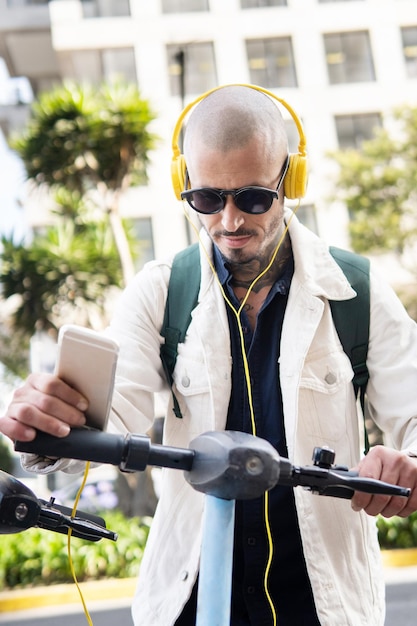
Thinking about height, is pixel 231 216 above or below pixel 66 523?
above

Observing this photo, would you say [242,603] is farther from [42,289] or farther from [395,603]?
[42,289]

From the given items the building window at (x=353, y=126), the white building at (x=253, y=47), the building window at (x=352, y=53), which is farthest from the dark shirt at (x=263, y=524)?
the building window at (x=352, y=53)

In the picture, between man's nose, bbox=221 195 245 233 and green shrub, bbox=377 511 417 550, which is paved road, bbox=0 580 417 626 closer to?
green shrub, bbox=377 511 417 550

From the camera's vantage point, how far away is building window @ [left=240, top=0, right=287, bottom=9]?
22.6m

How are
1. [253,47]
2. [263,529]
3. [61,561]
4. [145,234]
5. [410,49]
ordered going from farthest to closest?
[410,49], [253,47], [145,234], [61,561], [263,529]

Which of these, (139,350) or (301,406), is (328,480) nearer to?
(301,406)

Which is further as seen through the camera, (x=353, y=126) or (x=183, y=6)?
(x=183, y=6)

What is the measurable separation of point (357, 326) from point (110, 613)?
6383 millimetres

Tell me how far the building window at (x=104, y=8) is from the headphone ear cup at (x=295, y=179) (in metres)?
22.5

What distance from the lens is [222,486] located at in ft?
3.27

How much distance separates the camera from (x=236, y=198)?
171cm

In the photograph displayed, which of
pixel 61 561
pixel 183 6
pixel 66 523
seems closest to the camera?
pixel 66 523

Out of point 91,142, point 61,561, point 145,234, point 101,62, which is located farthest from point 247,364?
point 101,62

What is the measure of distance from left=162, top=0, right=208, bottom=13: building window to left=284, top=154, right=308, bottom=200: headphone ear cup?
876 inches
